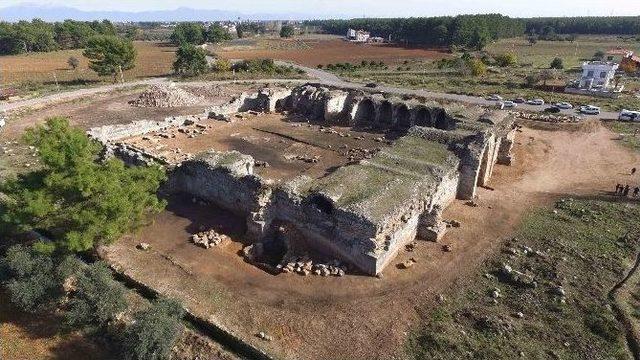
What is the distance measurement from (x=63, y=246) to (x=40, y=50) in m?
122

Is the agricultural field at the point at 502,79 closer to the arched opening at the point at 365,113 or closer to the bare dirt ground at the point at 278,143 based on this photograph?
the arched opening at the point at 365,113

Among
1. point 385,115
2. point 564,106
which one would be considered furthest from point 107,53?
point 564,106

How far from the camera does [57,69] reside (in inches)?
3487

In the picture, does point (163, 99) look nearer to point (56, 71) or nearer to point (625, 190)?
point (56, 71)

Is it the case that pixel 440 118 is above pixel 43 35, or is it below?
below

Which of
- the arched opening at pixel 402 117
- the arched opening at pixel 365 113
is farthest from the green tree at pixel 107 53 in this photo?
the arched opening at pixel 402 117

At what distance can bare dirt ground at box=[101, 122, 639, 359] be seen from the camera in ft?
60.7

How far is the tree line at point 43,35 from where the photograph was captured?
111000mm

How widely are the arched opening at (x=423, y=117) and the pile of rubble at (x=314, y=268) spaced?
26.3 meters

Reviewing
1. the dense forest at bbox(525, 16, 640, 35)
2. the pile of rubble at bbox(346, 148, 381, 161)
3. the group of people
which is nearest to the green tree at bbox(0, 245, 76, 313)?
the pile of rubble at bbox(346, 148, 381, 161)

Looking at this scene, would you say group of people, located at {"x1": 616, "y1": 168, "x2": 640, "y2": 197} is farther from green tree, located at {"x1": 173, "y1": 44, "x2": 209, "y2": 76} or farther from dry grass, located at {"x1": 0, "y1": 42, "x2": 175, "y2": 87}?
dry grass, located at {"x1": 0, "y1": 42, "x2": 175, "y2": 87}

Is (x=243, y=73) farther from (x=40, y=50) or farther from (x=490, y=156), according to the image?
(x=40, y=50)

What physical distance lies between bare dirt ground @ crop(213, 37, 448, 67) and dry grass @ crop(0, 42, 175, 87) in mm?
19073

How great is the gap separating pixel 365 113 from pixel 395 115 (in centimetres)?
414
